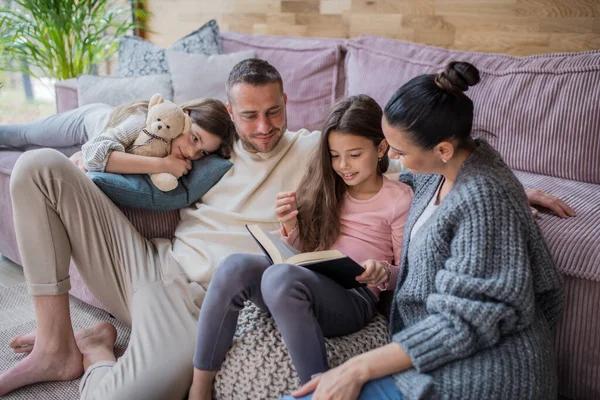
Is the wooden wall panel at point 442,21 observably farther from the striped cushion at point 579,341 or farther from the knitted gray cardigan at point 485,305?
the knitted gray cardigan at point 485,305

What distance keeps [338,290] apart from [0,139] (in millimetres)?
1696

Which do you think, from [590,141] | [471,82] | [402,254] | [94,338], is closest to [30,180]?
[94,338]

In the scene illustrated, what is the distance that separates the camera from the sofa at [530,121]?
1375 mm

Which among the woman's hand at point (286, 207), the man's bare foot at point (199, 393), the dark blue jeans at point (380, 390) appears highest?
the woman's hand at point (286, 207)

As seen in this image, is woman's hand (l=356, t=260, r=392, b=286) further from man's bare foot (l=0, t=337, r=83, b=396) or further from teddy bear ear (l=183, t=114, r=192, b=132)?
man's bare foot (l=0, t=337, r=83, b=396)

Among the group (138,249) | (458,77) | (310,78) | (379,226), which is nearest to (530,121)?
(379,226)

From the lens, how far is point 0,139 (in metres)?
2.32

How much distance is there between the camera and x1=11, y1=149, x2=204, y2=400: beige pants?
57.2 inches

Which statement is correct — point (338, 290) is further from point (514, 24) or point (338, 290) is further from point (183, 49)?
point (183, 49)

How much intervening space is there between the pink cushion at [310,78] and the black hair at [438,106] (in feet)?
3.79

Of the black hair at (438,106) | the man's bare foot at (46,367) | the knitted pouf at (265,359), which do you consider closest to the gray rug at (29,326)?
the man's bare foot at (46,367)

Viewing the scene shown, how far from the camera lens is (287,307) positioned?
1252mm

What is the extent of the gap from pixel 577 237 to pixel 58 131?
1.89 metres

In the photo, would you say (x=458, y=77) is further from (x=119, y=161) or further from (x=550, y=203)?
(x=119, y=161)
